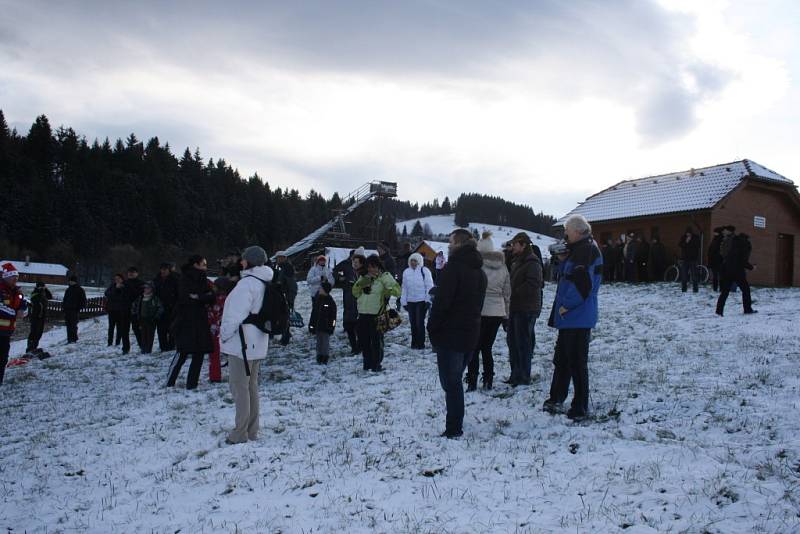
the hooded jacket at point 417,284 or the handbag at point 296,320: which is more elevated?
the hooded jacket at point 417,284

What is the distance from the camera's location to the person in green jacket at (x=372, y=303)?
372 inches

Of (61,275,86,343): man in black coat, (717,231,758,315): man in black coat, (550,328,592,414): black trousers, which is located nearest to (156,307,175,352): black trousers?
(61,275,86,343): man in black coat

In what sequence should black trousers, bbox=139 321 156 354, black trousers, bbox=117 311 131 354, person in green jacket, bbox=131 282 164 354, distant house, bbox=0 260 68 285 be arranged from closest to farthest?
1. person in green jacket, bbox=131 282 164 354
2. black trousers, bbox=139 321 156 354
3. black trousers, bbox=117 311 131 354
4. distant house, bbox=0 260 68 285

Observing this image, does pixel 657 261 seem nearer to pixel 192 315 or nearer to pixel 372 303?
pixel 372 303

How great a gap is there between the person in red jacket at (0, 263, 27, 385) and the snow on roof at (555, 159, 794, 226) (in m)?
23.2

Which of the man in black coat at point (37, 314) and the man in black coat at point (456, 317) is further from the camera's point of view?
the man in black coat at point (37, 314)

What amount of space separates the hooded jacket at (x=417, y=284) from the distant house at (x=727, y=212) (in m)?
17.2

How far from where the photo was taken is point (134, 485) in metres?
5.27

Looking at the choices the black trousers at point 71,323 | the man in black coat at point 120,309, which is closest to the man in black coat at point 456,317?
the man in black coat at point 120,309

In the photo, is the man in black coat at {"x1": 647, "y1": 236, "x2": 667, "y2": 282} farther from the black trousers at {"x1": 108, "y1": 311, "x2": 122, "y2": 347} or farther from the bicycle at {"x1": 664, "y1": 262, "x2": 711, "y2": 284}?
the black trousers at {"x1": 108, "y1": 311, "x2": 122, "y2": 347}

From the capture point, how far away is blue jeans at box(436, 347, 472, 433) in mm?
5723

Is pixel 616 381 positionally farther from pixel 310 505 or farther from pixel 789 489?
pixel 310 505

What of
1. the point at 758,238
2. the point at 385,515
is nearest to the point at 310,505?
the point at 385,515

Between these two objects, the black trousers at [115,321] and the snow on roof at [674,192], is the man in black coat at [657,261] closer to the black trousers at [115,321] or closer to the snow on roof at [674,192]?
the snow on roof at [674,192]
